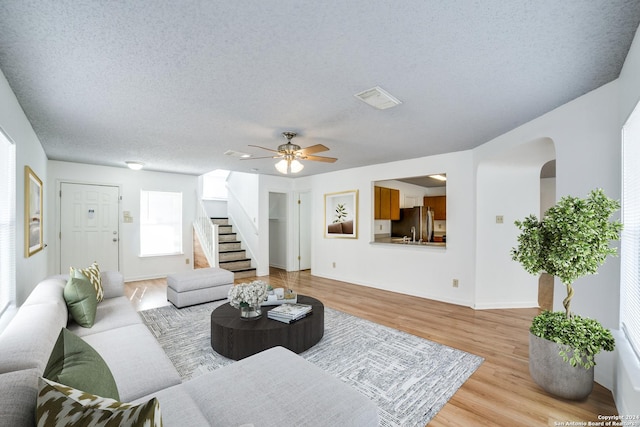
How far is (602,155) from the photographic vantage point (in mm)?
2195

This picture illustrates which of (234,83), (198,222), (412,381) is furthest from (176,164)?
(412,381)

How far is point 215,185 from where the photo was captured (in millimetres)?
8641

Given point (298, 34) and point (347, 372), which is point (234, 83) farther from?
point (347, 372)

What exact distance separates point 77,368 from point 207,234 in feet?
18.0

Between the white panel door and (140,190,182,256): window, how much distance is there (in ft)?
1.59

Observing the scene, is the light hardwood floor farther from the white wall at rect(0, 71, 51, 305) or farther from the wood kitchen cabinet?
the wood kitchen cabinet

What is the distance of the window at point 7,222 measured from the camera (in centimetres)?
221

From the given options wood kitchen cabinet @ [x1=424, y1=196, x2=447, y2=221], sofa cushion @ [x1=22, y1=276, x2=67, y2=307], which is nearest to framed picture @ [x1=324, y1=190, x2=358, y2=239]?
wood kitchen cabinet @ [x1=424, y1=196, x2=447, y2=221]

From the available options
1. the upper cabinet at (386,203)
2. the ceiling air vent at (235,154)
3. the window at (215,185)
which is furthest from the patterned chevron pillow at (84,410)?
the window at (215,185)

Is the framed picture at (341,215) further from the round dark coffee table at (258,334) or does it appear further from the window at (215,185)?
the window at (215,185)

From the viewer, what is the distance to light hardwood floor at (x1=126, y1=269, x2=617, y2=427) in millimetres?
1888

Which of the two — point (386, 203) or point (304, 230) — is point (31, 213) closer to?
point (304, 230)

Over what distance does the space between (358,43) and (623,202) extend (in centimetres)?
214

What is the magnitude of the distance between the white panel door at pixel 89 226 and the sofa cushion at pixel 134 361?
4355 millimetres
